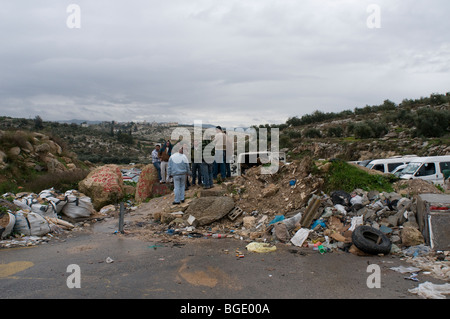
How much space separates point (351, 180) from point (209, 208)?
158 inches

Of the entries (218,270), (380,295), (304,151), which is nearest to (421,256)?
(380,295)

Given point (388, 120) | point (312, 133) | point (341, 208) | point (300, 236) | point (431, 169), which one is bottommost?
point (300, 236)

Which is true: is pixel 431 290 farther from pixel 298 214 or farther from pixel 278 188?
pixel 278 188

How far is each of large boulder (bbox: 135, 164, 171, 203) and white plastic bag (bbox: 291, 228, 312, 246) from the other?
6.63 metres

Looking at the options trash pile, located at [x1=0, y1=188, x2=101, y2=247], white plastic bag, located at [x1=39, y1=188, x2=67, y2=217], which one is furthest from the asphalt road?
white plastic bag, located at [x1=39, y1=188, x2=67, y2=217]

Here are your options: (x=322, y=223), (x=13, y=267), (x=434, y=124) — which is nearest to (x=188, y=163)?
(x=322, y=223)

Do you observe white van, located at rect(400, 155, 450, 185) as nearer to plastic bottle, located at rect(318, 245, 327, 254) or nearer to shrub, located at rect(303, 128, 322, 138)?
plastic bottle, located at rect(318, 245, 327, 254)

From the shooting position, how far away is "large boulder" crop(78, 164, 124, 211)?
1272 cm

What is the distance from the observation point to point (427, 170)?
44.3 feet

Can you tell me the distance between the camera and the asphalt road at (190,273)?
4.59 meters

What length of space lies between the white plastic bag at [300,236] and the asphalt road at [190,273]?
240 mm

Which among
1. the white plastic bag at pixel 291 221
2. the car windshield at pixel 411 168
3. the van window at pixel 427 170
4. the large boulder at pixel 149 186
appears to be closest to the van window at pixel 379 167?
A: the car windshield at pixel 411 168

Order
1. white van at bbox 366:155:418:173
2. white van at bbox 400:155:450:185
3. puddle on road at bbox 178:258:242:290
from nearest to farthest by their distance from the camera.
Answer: puddle on road at bbox 178:258:242:290 < white van at bbox 400:155:450:185 < white van at bbox 366:155:418:173

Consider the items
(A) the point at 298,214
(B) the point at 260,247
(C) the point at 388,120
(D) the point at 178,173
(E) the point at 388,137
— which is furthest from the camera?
(C) the point at 388,120
